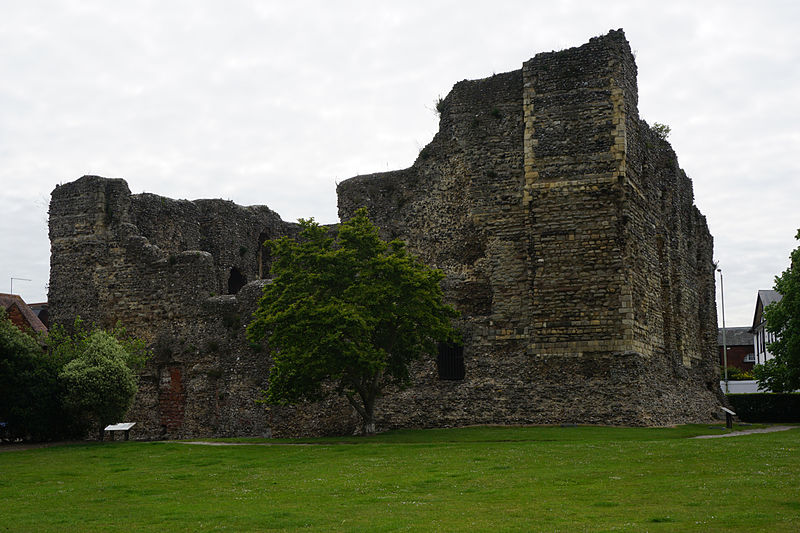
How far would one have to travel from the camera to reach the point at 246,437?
104ft

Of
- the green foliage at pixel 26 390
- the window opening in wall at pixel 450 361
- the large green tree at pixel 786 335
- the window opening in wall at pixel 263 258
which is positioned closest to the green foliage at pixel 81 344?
the green foliage at pixel 26 390

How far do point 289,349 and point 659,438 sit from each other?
34.5ft

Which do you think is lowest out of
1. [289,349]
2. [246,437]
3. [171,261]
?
[246,437]

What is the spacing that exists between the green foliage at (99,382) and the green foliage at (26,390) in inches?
24.9

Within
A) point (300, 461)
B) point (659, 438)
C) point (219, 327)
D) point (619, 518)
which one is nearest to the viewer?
point (619, 518)

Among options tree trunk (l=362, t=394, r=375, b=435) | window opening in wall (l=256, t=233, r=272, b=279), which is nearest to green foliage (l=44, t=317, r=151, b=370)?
window opening in wall (l=256, t=233, r=272, b=279)

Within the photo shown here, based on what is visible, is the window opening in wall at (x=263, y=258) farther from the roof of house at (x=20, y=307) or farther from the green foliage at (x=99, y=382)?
the roof of house at (x=20, y=307)

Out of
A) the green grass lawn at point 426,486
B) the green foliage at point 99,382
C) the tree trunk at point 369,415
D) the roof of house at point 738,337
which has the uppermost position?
the roof of house at point 738,337

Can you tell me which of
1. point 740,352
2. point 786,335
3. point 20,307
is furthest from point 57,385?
point 740,352

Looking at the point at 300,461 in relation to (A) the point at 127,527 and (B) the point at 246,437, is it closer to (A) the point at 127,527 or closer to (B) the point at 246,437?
(A) the point at 127,527

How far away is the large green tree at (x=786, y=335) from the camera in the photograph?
35650 millimetres

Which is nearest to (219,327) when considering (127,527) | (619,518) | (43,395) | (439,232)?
(43,395)

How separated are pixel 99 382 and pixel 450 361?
38.3 ft

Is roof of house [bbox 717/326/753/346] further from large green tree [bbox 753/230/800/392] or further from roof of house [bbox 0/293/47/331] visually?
roof of house [bbox 0/293/47/331]
